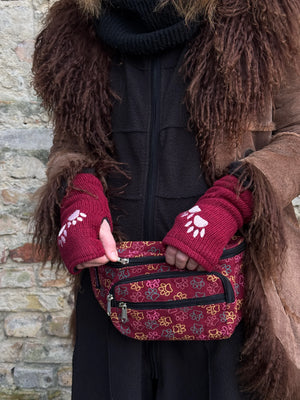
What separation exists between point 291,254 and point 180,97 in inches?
17.6

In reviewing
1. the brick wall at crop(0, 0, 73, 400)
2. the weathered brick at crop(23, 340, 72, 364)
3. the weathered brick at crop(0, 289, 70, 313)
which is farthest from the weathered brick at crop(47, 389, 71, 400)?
the weathered brick at crop(0, 289, 70, 313)

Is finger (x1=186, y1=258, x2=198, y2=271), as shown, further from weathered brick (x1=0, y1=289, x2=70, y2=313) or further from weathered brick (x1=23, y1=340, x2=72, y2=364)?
weathered brick (x1=23, y1=340, x2=72, y2=364)

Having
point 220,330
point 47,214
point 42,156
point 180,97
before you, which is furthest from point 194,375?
point 42,156

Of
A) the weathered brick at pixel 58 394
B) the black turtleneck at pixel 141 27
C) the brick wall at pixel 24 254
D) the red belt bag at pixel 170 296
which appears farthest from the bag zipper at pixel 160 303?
the weathered brick at pixel 58 394

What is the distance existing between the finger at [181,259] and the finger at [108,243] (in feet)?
0.44

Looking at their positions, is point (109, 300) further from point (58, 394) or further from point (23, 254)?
point (58, 394)

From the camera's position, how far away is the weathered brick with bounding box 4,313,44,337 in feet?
7.84

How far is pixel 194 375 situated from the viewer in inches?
39.5

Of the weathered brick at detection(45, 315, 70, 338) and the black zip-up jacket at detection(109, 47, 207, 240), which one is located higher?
the black zip-up jacket at detection(109, 47, 207, 240)

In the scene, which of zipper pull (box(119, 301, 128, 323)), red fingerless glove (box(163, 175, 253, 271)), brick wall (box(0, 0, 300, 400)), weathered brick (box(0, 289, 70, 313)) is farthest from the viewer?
weathered brick (box(0, 289, 70, 313))

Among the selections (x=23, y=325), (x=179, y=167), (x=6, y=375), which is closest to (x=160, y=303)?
(x=179, y=167)

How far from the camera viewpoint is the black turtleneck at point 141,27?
97cm

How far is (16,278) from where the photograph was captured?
7.73 ft

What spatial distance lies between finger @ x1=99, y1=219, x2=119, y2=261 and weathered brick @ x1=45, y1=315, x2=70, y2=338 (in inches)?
61.8
